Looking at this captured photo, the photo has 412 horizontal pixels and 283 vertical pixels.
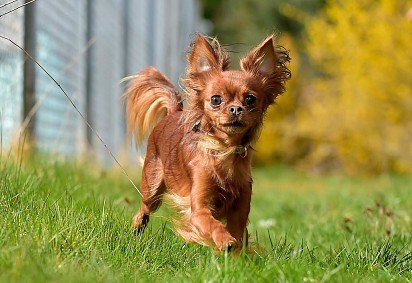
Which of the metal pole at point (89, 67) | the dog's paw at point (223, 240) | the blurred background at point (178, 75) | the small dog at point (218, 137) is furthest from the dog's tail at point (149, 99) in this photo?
the metal pole at point (89, 67)

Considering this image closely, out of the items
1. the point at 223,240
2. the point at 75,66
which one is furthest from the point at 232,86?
the point at 75,66

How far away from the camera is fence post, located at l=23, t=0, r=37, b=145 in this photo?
21.1 feet

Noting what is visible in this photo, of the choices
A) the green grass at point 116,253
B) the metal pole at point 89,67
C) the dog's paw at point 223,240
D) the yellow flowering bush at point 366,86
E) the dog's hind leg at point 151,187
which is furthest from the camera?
the yellow flowering bush at point 366,86

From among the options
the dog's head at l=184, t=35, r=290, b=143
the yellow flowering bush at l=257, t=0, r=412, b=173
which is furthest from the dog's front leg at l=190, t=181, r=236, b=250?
the yellow flowering bush at l=257, t=0, r=412, b=173

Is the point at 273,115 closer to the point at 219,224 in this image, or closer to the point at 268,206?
the point at 268,206

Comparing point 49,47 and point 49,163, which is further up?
point 49,47

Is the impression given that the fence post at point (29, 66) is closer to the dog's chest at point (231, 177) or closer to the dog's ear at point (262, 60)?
the dog's ear at point (262, 60)

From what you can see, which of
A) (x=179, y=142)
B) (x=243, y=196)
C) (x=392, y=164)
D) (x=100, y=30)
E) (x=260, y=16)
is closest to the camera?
(x=243, y=196)

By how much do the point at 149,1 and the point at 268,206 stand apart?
626cm

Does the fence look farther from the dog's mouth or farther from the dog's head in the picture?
the dog's mouth

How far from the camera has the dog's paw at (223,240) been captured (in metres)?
3.43

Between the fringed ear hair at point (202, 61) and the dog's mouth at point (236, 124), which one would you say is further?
the fringed ear hair at point (202, 61)

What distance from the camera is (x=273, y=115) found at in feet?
61.8

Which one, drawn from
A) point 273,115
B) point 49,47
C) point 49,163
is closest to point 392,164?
point 273,115
